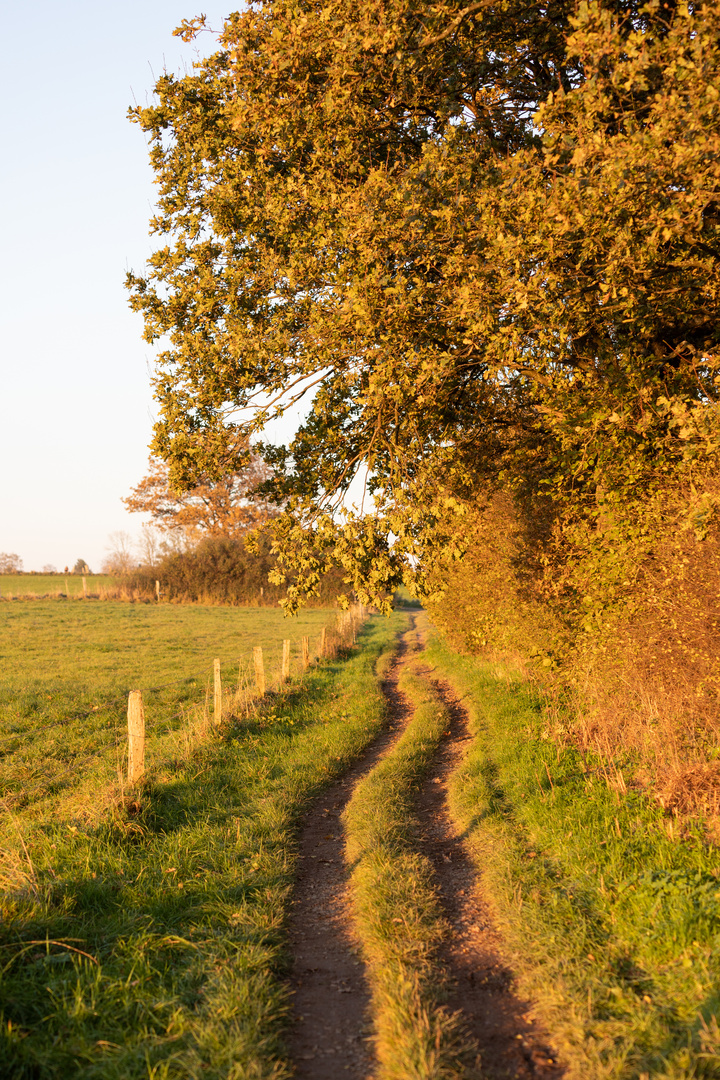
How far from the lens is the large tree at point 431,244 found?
7.01 m

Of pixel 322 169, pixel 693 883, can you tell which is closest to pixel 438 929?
pixel 693 883

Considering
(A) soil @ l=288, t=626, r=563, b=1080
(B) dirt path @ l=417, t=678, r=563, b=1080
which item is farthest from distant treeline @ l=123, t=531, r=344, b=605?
(B) dirt path @ l=417, t=678, r=563, b=1080

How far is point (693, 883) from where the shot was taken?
18.3 feet

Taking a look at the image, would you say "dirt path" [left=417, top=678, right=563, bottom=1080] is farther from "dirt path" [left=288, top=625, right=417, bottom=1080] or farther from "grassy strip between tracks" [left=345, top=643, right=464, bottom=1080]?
"dirt path" [left=288, top=625, right=417, bottom=1080]

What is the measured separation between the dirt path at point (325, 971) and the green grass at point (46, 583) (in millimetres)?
51445

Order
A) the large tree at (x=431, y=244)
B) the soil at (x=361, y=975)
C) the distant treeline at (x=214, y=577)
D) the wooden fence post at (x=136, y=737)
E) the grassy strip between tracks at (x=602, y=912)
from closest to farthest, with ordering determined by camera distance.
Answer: the grassy strip between tracks at (x=602, y=912) → the soil at (x=361, y=975) → the large tree at (x=431, y=244) → the wooden fence post at (x=136, y=737) → the distant treeline at (x=214, y=577)

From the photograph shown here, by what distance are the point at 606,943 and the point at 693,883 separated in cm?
95

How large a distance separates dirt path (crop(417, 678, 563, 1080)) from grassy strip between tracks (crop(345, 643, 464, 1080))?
16 cm

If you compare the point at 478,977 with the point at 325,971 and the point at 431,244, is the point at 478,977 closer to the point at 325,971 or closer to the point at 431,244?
the point at 325,971

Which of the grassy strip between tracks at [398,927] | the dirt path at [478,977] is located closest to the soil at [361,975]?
the dirt path at [478,977]

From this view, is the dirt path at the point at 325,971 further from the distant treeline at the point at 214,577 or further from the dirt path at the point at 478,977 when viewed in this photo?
the distant treeline at the point at 214,577

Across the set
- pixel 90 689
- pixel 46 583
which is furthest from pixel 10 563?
pixel 90 689

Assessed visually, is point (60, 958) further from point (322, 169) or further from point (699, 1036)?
point (322, 169)

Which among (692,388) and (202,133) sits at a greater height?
(202,133)
